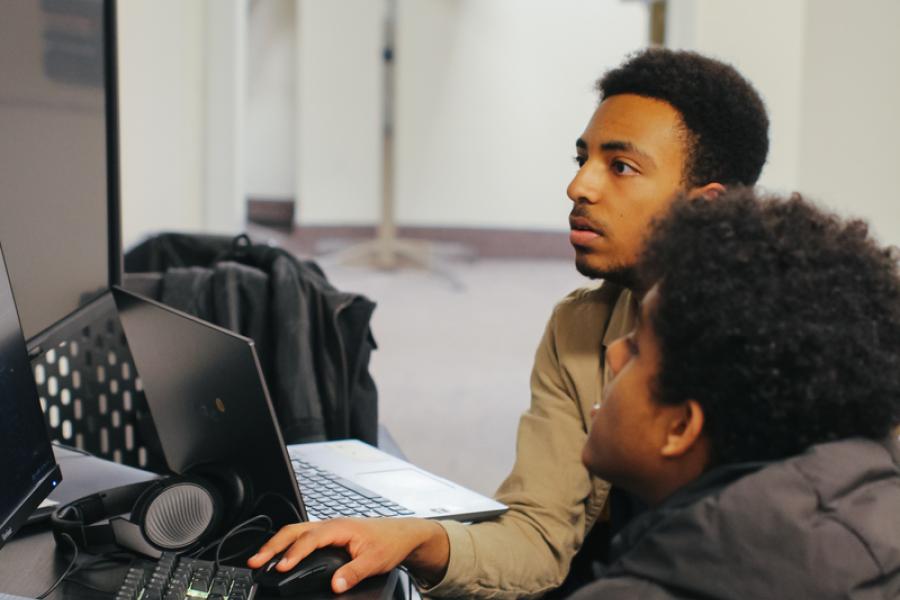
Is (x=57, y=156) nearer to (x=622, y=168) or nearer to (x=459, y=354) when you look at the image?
(x=622, y=168)

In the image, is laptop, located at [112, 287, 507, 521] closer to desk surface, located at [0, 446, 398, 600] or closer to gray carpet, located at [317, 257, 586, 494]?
desk surface, located at [0, 446, 398, 600]

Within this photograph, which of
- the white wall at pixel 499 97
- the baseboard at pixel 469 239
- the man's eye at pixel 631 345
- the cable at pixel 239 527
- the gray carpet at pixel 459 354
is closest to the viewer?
the man's eye at pixel 631 345

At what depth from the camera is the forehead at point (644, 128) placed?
116 cm

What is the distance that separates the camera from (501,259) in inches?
263

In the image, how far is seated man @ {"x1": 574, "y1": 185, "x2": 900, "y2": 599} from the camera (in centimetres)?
60

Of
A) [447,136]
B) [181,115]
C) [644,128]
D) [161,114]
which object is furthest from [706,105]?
[447,136]

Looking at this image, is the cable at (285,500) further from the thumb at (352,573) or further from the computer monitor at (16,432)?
the computer monitor at (16,432)

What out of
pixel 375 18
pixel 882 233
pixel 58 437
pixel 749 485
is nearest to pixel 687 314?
pixel 749 485

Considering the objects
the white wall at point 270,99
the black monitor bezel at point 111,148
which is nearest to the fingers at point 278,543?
the black monitor bezel at point 111,148

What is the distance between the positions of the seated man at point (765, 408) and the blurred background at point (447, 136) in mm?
1429

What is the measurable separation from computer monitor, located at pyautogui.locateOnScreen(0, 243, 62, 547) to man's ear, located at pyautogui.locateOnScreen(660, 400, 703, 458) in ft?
1.55

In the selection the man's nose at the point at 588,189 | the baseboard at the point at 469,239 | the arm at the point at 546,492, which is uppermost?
the man's nose at the point at 588,189

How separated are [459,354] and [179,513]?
3089mm

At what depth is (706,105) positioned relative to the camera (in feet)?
3.85
